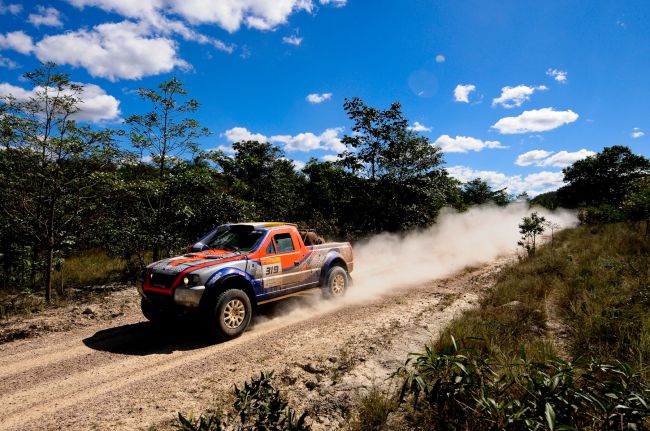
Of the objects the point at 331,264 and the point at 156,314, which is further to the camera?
the point at 331,264

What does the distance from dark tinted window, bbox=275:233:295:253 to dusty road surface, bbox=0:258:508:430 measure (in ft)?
4.80

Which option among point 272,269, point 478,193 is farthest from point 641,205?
point 478,193

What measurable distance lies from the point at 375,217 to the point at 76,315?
13.6 m

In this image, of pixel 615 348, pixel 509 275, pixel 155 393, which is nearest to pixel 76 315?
pixel 155 393

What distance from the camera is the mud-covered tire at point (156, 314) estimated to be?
20.1 ft

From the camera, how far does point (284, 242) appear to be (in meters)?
7.72

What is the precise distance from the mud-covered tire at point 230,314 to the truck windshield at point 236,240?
1.13 meters

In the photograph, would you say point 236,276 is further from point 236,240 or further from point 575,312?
point 575,312

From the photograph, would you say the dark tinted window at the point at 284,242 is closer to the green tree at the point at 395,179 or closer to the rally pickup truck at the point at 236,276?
the rally pickup truck at the point at 236,276

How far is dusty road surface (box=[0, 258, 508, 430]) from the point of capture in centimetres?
401

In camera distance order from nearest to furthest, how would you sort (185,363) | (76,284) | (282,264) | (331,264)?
(185,363), (282,264), (331,264), (76,284)

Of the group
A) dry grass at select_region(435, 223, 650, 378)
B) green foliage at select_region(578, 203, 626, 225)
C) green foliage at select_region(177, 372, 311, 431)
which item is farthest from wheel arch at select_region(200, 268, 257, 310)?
green foliage at select_region(578, 203, 626, 225)

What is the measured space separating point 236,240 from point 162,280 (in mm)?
1754

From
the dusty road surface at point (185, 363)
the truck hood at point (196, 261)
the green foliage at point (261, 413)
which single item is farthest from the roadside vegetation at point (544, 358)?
the truck hood at point (196, 261)
